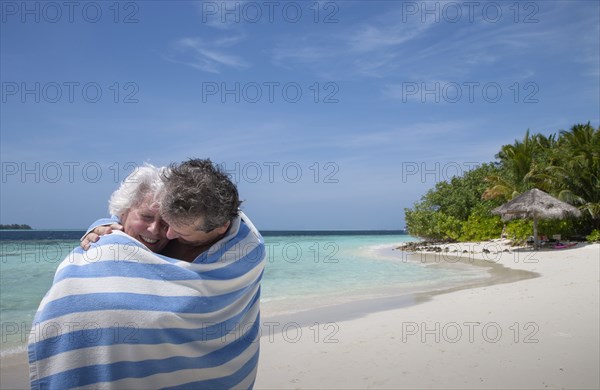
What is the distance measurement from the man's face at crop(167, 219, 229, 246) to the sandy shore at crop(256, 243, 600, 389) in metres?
2.98

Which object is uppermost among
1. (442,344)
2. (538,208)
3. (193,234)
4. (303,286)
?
(193,234)

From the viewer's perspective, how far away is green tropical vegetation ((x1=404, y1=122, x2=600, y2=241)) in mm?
20641

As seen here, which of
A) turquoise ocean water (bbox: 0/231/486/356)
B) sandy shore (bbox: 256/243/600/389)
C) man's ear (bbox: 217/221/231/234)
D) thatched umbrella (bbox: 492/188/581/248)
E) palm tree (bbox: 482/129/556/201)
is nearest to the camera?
man's ear (bbox: 217/221/231/234)

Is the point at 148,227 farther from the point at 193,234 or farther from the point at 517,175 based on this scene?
the point at 517,175

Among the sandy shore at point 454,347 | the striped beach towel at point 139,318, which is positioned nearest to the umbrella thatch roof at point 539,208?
the sandy shore at point 454,347

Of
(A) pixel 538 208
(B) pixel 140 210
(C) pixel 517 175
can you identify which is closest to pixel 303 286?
(B) pixel 140 210

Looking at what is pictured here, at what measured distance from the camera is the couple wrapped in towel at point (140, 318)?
1366mm

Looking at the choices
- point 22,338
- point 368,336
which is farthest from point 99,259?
point 22,338

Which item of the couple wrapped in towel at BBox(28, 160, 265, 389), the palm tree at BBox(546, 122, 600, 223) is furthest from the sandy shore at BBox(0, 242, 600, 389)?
the palm tree at BBox(546, 122, 600, 223)

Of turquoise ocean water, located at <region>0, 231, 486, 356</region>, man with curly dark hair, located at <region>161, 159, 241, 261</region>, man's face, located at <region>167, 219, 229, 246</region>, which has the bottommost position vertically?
turquoise ocean water, located at <region>0, 231, 486, 356</region>

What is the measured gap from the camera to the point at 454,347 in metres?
4.99

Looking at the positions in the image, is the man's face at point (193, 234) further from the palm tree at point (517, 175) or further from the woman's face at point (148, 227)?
the palm tree at point (517, 175)

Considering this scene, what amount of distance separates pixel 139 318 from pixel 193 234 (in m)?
0.32

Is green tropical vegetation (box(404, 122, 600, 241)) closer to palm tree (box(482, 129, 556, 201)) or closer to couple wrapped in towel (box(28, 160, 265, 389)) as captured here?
palm tree (box(482, 129, 556, 201))
